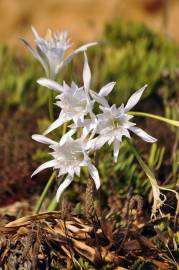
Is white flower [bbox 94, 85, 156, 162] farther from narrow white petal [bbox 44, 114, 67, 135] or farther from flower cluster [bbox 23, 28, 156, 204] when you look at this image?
narrow white petal [bbox 44, 114, 67, 135]

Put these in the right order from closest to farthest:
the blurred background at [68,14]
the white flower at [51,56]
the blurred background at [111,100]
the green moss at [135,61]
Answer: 1. the white flower at [51,56]
2. the blurred background at [111,100]
3. the green moss at [135,61]
4. the blurred background at [68,14]

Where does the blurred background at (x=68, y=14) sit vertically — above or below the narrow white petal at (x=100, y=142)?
above

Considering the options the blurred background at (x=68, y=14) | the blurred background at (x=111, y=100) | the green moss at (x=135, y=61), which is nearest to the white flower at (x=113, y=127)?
the blurred background at (x=111, y=100)

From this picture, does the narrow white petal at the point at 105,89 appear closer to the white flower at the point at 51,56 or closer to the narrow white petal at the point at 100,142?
the narrow white petal at the point at 100,142

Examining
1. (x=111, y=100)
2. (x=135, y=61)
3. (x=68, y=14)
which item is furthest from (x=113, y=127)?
(x=68, y=14)

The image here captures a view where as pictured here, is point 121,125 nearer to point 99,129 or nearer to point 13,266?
point 99,129

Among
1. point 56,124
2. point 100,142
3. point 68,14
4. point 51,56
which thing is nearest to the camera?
point 100,142

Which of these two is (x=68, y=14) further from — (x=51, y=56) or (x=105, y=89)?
Result: (x=105, y=89)

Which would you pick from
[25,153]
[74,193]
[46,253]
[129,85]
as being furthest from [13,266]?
[129,85]

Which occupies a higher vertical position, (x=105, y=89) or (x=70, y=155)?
(x=105, y=89)

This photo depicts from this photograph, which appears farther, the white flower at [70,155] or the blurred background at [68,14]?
the blurred background at [68,14]
